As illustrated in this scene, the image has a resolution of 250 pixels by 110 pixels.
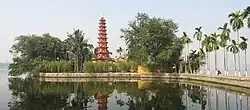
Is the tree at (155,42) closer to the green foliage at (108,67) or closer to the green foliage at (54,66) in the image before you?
the green foliage at (108,67)

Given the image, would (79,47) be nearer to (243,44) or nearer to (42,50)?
(42,50)

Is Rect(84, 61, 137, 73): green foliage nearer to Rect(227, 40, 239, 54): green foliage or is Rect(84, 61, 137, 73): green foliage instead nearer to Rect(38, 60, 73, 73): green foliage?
Rect(38, 60, 73, 73): green foliage

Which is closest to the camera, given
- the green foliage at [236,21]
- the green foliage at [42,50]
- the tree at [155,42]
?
the green foliage at [236,21]

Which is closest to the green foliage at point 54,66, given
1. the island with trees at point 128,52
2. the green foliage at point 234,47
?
the island with trees at point 128,52

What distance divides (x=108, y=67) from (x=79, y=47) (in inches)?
355

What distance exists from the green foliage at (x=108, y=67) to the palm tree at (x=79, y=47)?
5972mm

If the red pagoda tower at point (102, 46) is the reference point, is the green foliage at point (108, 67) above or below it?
below

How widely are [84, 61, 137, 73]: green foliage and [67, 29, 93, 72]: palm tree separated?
19.6 ft

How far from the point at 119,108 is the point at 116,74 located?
50.3m

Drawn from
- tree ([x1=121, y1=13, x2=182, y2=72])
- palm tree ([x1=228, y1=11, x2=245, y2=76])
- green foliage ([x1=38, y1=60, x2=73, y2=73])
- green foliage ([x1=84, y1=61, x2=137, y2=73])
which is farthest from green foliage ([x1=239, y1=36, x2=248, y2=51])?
green foliage ([x1=38, y1=60, x2=73, y2=73])

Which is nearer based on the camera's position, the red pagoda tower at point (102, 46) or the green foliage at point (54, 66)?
the green foliage at point (54, 66)

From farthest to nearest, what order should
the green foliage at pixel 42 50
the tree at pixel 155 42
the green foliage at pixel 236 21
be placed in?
the green foliage at pixel 42 50 < the tree at pixel 155 42 < the green foliage at pixel 236 21

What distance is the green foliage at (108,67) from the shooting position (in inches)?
2977

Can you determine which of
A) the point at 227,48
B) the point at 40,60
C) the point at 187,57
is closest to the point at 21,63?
the point at 40,60
